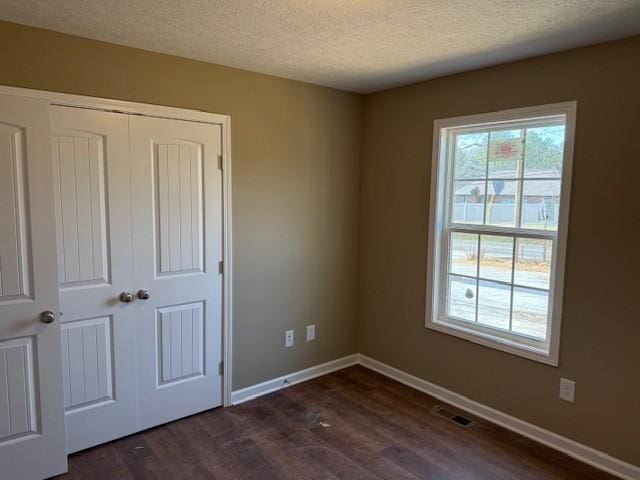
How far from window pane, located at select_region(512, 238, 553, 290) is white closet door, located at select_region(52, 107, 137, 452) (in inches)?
96.6

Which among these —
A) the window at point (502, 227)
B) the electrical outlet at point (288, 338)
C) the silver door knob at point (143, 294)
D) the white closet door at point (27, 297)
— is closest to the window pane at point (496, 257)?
the window at point (502, 227)

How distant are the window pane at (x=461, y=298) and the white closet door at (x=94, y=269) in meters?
2.22

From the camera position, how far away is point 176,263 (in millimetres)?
2885

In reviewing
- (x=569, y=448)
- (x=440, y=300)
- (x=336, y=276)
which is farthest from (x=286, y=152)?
(x=569, y=448)

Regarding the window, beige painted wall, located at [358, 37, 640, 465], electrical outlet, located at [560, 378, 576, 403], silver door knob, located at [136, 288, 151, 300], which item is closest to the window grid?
the window

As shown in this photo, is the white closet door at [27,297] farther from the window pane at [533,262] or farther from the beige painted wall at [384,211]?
the window pane at [533,262]

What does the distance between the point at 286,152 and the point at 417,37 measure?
1.32m

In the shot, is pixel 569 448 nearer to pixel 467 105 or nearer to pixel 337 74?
pixel 467 105

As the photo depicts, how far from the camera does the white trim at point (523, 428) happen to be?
97.2 inches

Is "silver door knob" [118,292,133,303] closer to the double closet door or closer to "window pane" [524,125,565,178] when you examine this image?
the double closet door

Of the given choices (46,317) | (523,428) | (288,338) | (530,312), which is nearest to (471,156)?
(530,312)

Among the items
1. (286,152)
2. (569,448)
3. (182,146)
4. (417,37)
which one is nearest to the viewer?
(417,37)

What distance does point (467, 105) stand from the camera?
10.1ft

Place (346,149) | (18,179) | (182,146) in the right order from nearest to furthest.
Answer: (18,179) < (182,146) < (346,149)
